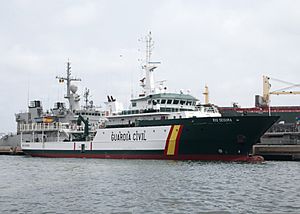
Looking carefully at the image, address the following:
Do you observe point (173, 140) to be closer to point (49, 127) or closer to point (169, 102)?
point (169, 102)

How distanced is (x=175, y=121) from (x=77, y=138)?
15.7 m

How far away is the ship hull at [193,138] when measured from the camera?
33312mm

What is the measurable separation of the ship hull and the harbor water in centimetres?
705

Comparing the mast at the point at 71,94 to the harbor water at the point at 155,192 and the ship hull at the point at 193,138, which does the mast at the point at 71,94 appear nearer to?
the ship hull at the point at 193,138

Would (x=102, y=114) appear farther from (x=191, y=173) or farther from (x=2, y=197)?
(x=2, y=197)

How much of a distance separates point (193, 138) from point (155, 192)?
637 inches

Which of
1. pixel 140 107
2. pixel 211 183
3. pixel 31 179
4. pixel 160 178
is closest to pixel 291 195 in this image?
pixel 211 183

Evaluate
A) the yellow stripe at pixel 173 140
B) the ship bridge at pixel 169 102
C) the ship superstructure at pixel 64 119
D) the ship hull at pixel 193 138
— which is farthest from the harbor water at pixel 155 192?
the ship superstructure at pixel 64 119

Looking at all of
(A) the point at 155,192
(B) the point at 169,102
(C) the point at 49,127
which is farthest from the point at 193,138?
(C) the point at 49,127

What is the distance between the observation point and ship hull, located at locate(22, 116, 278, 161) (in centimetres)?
3331

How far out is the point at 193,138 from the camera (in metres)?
34.2

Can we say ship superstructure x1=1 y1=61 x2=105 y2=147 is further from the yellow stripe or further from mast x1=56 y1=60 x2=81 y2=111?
the yellow stripe

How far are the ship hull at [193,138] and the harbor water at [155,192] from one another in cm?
705

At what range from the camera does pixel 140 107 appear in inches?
1629
